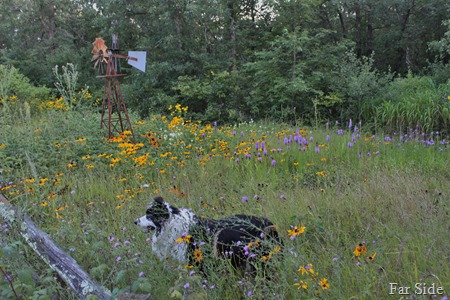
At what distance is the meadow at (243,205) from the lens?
70.5 inches

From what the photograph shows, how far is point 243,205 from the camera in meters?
3.04

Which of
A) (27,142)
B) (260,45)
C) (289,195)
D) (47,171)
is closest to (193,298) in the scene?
(289,195)

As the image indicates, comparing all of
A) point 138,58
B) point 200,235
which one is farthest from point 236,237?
point 138,58

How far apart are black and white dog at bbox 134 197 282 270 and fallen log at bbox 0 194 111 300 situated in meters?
0.42

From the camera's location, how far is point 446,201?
2635 mm

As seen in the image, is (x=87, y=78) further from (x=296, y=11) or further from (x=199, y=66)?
(x=296, y=11)

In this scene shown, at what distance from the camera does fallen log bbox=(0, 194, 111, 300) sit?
1743 millimetres

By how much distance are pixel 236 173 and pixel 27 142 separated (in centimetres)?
294

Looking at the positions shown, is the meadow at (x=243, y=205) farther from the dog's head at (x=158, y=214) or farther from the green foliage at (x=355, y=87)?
the green foliage at (x=355, y=87)

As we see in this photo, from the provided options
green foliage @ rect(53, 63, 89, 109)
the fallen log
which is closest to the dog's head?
the fallen log

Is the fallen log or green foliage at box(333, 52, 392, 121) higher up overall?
green foliage at box(333, 52, 392, 121)

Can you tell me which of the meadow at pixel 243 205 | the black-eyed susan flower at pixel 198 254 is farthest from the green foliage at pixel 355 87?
the black-eyed susan flower at pixel 198 254

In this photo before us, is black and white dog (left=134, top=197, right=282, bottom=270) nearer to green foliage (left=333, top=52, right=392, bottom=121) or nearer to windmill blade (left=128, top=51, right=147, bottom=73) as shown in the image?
windmill blade (left=128, top=51, right=147, bottom=73)

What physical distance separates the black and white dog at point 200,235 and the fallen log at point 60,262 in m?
0.42
